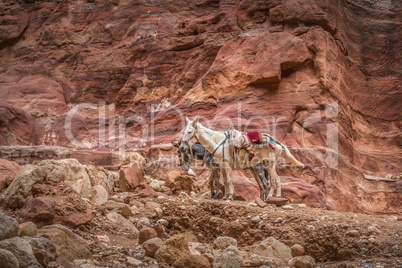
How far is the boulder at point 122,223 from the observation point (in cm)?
732

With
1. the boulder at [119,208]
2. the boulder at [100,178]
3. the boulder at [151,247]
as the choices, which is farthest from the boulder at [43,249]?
the boulder at [100,178]

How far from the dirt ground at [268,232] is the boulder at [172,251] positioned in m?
0.17

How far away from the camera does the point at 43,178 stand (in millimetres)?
7617

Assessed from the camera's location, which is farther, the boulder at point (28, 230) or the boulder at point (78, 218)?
the boulder at point (78, 218)

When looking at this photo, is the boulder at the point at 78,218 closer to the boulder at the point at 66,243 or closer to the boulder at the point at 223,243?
the boulder at the point at 66,243

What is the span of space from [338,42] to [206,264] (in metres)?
16.5

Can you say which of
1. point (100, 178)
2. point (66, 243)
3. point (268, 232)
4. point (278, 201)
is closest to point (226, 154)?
point (278, 201)

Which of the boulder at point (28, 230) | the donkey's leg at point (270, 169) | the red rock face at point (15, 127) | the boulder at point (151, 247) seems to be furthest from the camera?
the red rock face at point (15, 127)

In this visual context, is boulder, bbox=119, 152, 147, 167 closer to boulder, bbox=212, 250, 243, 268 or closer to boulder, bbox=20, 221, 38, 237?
boulder, bbox=20, 221, 38, 237

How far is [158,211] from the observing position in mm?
8422

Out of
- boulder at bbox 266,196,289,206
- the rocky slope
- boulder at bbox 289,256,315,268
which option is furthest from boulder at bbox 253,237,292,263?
boulder at bbox 266,196,289,206

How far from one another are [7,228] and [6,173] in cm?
517

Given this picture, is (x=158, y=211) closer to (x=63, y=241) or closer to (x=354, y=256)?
(x=63, y=241)

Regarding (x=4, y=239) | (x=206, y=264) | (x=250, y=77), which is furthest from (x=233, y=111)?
(x=4, y=239)
